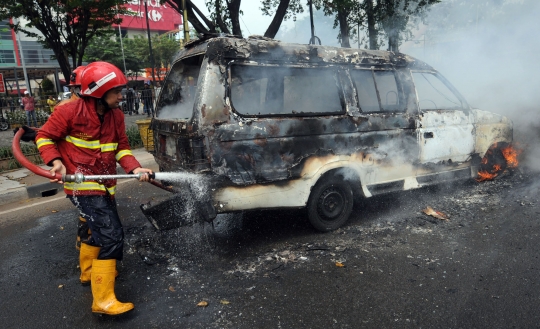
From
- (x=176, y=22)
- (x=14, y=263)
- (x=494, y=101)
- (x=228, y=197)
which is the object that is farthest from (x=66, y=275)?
(x=176, y=22)

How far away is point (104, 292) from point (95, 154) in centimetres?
105

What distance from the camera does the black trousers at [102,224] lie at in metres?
2.86

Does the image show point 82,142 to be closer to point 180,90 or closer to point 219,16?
point 180,90

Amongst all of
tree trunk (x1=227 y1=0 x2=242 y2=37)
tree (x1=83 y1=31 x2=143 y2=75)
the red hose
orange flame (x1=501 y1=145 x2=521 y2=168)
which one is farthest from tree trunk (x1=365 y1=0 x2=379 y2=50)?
tree (x1=83 y1=31 x2=143 y2=75)

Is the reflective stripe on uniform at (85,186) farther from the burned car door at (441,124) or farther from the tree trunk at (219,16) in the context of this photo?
the tree trunk at (219,16)

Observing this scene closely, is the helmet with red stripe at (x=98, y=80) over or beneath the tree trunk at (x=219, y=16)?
beneath

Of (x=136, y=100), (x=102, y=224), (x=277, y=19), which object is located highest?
(x=277, y=19)

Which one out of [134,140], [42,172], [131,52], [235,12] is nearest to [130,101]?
[134,140]

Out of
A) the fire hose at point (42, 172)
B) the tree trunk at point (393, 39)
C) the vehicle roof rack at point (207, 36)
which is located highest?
the tree trunk at point (393, 39)

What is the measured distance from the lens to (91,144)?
293 centimetres

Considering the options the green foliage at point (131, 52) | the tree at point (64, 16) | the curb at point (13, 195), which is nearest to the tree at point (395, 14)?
the tree at point (64, 16)

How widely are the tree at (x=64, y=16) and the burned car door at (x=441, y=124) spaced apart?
771 cm

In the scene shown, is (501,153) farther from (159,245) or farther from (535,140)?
(159,245)

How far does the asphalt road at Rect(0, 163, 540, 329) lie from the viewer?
107 inches
